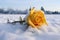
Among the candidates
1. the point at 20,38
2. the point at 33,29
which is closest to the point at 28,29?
the point at 33,29

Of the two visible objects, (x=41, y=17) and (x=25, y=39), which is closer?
(x=25, y=39)

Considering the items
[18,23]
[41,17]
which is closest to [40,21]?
[41,17]

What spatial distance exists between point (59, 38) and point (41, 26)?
209 mm

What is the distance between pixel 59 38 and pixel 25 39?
0.10 m

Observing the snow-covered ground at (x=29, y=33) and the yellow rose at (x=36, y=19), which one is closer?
the snow-covered ground at (x=29, y=33)

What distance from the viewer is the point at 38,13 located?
62cm

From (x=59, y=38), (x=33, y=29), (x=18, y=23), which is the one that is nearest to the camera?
(x=59, y=38)

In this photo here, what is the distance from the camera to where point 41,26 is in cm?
63

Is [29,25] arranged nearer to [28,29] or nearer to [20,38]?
[28,29]

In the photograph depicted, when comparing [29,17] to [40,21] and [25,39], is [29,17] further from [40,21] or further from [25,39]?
[25,39]

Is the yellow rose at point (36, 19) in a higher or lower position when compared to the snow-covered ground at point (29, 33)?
higher

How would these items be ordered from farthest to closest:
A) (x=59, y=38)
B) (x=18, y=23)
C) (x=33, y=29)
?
1. (x=18, y=23)
2. (x=33, y=29)
3. (x=59, y=38)

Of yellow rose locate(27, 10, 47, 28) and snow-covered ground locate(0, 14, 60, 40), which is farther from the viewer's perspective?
yellow rose locate(27, 10, 47, 28)

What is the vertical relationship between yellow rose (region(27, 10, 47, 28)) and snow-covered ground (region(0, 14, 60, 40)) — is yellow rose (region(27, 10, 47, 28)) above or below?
above
